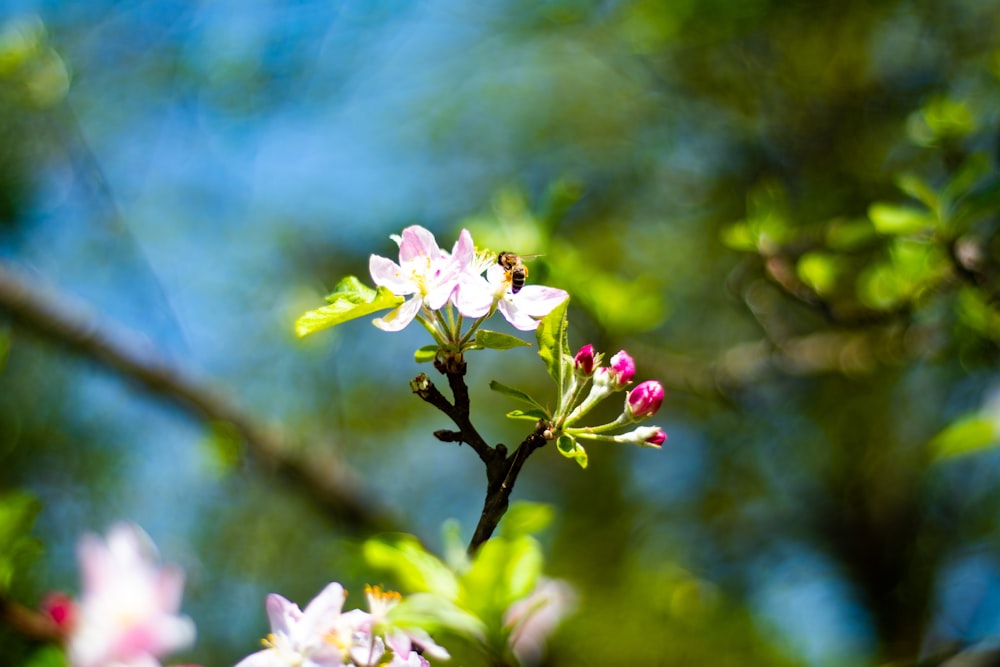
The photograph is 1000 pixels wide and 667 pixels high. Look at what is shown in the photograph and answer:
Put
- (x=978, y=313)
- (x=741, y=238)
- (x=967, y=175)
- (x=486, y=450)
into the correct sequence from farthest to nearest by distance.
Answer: (x=741, y=238)
(x=978, y=313)
(x=967, y=175)
(x=486, y=450)

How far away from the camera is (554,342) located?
608 millimetres

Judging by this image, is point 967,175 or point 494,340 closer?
point 494,340

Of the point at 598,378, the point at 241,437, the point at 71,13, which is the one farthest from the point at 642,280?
the point at 71,13

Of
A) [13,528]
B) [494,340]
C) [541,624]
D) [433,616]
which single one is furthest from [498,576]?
[541,624]

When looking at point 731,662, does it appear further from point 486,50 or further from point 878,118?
point 486,50

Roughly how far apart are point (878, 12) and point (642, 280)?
189 centimetres

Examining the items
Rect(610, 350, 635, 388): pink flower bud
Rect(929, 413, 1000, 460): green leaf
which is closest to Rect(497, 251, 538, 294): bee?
Rect(610, 350, 635, 388): pink flower bud

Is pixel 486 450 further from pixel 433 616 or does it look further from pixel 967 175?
pixel 967 175

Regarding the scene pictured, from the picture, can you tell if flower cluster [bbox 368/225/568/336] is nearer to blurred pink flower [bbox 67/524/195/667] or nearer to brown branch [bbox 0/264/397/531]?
blurred pink flower [bbox 67/524/195/667]

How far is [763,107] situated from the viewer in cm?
282

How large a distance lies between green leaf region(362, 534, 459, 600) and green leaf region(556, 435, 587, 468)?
0.39 feet

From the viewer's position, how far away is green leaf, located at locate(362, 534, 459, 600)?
53 centimetres

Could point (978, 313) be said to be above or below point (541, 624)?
above

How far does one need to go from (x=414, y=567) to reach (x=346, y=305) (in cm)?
20
